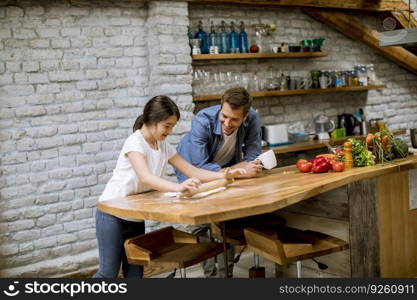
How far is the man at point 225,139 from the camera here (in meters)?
3.82

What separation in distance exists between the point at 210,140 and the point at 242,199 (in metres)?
1.13

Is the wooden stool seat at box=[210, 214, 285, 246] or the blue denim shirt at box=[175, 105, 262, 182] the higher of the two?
the blue denim shirt at box=[175, 105, 262, 182]

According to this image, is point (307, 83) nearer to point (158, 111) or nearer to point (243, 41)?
point (243, 41)

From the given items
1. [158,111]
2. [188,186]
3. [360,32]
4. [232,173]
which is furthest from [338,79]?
[188,186]

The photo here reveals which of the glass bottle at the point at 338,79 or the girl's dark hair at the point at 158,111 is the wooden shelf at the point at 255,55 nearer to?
the glass bottle at the point at 338,79

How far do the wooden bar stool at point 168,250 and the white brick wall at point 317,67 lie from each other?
297cm

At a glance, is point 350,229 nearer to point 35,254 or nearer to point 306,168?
point 306,168

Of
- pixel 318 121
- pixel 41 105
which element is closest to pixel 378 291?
pixel 41 105

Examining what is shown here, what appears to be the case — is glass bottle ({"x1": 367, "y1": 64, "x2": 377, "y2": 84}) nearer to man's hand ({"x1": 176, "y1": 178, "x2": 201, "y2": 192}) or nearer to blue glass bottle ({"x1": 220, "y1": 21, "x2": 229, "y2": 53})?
blue glass bottle ({"x1": 220, "y1": 21, "x2": 229, "y2": 53})

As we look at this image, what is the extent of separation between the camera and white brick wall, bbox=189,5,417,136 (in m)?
6.42

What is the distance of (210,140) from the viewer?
4066 mm

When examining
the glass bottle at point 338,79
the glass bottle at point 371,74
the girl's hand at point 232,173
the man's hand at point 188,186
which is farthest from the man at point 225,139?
the glass bottle at point 371,74

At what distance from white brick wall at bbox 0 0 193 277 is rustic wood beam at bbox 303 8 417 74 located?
2.29 m

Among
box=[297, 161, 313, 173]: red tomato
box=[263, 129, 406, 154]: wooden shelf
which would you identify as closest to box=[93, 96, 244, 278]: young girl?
box=[297, 161, 313, 173]: red tomato
